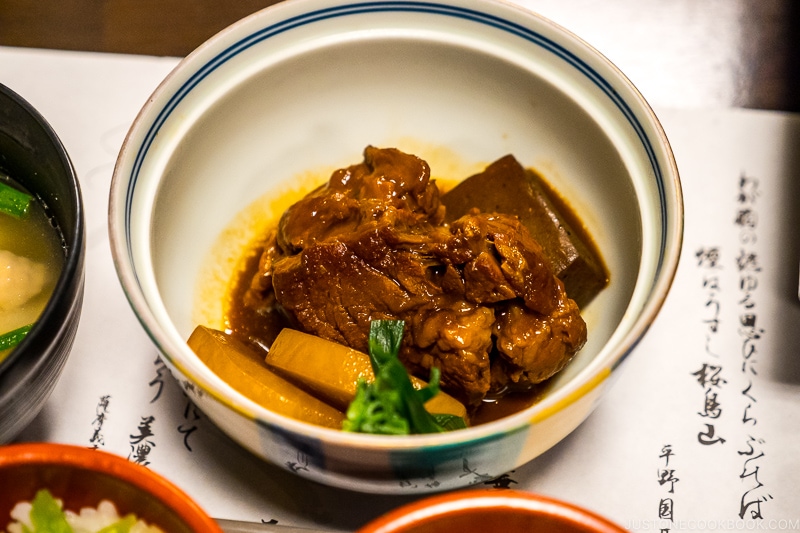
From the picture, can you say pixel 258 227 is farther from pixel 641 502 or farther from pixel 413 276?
pixel 641 502

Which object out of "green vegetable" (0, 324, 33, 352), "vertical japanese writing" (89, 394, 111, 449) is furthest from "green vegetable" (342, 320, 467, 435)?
"green vegetable" (0, 324, 33, 352)

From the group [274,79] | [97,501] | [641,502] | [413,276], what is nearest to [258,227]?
[274,79]

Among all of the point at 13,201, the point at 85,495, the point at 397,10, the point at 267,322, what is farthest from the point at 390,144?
the point at 85,495

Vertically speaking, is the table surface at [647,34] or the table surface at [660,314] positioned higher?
the table surface at [647,34]

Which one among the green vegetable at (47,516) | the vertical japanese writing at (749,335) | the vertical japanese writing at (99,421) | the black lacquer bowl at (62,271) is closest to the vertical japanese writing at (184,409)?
the vertical japanese writing at (99,421)

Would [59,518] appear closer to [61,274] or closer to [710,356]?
[61,274]
